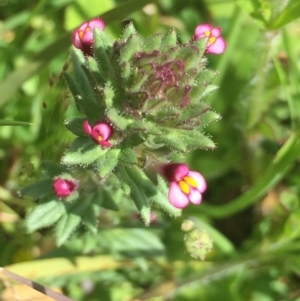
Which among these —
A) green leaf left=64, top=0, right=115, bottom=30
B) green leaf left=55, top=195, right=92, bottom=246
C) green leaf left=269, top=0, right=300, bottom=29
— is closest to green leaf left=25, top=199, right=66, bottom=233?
green leaf left=55, top=195, right=92, bottom=246

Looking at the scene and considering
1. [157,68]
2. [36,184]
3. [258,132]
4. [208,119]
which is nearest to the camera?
[157,68]

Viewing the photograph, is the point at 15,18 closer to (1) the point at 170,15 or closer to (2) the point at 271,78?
(1) the point at 170,15

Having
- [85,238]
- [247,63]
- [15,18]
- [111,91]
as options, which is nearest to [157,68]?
[111,91]

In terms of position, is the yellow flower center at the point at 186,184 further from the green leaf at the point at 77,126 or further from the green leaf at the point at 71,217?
the green leaf at the point at 71,217

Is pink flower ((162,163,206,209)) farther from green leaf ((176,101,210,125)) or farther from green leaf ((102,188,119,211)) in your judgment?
green leaf ((102,188,119,211))

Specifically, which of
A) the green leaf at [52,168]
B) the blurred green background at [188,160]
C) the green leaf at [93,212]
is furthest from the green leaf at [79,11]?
the green leaf at [93,212]

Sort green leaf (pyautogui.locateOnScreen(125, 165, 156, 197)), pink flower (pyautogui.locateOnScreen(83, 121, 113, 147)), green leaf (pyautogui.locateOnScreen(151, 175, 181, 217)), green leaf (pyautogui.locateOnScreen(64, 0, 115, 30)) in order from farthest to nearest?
green leaf (pyautogui.locateOnScreen(64, 0, 115, 30))
green leaf (pyautogui.locateOnScreen(151, 175, 181, 217))
green leaf (pyautogui.locateOnScreen(125, 165, 156, 197))
pink flower (pyautogui.locateOnScreen(83, 121, 113, 147))

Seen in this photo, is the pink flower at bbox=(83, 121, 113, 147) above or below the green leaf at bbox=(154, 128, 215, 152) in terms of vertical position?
above
